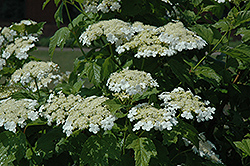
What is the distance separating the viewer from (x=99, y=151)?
1.60 meters

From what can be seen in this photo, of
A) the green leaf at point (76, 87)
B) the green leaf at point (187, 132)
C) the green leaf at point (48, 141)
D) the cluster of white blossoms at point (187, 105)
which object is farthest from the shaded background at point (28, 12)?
the green leaf at point (187, 132)

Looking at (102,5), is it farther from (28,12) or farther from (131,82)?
(28,12)

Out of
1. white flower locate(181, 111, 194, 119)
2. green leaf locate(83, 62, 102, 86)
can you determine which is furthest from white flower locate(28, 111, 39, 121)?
white flower locate(181, 111, 194, 119)

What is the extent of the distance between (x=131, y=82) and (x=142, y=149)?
384 millimetres

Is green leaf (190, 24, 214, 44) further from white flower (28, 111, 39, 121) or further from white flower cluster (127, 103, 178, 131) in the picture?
white flower (28, 111, 39, 121)

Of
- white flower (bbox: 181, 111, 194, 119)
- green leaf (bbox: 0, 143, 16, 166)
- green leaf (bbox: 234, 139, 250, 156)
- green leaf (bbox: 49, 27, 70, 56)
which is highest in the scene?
green leaf (bbox: 49, 27, 70, 56)

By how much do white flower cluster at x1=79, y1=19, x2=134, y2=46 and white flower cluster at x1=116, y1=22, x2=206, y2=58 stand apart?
0.19 ft

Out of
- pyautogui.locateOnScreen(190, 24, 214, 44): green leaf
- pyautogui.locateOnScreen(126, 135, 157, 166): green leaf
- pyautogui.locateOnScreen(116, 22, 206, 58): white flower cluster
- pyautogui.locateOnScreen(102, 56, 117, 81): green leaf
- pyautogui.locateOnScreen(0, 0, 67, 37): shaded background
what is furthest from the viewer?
pyautogui.locateOnScreen(0, 0, 67, 37): shaded background

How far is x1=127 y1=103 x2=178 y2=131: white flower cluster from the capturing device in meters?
1.54

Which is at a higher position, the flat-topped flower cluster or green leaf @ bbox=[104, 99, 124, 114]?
the flat-topped flower cluster

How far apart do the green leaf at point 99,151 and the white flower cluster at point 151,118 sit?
0.56 feet

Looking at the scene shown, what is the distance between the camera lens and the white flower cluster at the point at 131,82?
1.66 metres

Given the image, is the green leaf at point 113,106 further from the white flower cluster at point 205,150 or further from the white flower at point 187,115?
the white flower cluster at point 205,150

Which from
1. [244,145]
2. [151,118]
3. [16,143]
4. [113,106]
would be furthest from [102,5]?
[244,145]
